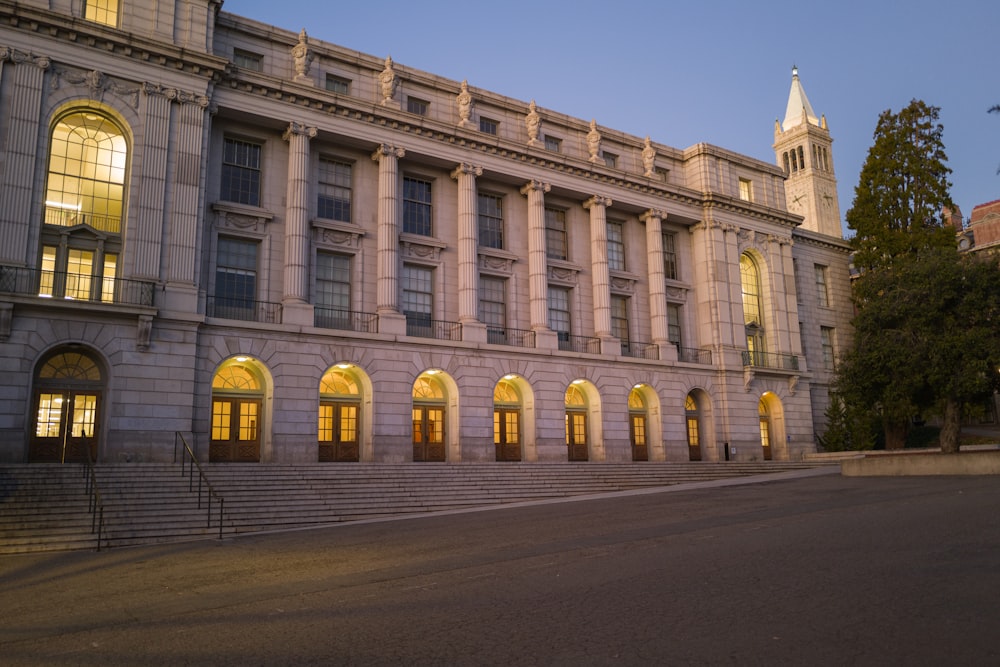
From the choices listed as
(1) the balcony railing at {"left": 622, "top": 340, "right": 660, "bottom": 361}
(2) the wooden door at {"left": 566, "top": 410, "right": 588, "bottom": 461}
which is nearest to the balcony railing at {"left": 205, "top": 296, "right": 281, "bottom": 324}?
(2) the wooden door at {"left": 566, "top": 410, "right": 588, "bottom": 461}

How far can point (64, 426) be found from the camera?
2298cm

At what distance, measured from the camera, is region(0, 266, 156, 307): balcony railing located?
23484 millimetres

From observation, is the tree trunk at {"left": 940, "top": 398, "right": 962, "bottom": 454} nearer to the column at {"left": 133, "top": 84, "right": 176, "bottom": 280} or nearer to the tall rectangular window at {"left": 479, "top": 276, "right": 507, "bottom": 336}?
the tall rectangular window at {"left": 479, "top": 276, "right": 507, "bottom": 336}

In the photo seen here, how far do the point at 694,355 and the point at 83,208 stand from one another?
94.9 ft

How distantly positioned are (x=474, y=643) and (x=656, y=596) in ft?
7.73

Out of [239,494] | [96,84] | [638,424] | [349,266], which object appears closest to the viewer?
[239,494]

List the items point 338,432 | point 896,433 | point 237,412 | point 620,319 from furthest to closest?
1. point 896,433
2. point 620,319
3. point 338,432
4. point 237,412

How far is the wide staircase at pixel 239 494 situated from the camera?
638 inches

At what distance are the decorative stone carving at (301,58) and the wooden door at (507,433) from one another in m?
16.2

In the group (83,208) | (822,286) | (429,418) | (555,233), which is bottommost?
(429,418)

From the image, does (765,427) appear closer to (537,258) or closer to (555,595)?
(537,258)

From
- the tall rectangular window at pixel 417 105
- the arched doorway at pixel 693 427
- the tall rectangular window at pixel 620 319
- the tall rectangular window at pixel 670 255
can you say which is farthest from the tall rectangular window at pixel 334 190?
the arched doorway at pixel 693 427

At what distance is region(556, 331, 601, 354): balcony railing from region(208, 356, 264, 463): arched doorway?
48.0ft

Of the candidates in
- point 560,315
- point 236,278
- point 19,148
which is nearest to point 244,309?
point 236,278
